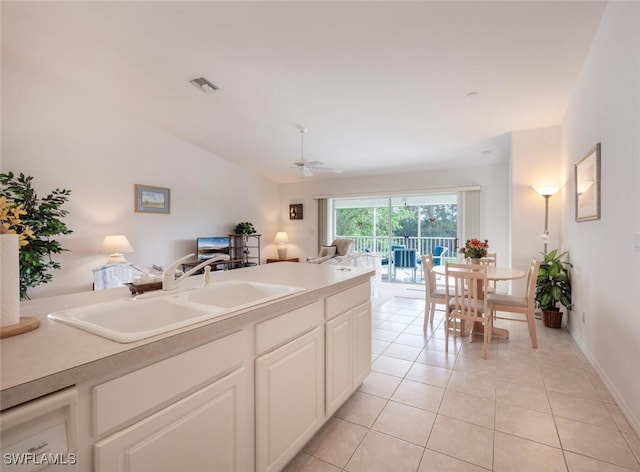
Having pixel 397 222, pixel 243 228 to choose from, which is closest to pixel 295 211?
pixel 243 228

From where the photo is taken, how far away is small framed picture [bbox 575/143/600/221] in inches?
100

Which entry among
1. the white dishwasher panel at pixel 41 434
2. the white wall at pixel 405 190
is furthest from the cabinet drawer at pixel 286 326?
the white wall at pixel 405 190

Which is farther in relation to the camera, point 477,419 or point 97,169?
point 97,169

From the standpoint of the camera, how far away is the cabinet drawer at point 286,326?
135cm

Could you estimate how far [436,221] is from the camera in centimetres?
713

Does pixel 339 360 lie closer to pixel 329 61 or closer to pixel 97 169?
pixel 329 61

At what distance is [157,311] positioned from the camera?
1435mm

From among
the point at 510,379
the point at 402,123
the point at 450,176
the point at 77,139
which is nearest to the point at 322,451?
the point at 510,379

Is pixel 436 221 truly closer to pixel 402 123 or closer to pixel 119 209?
pixel 402 123

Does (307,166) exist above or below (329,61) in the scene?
below

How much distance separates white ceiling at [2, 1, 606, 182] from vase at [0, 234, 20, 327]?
2.47 meters

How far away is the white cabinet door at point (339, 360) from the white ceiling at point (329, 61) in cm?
235

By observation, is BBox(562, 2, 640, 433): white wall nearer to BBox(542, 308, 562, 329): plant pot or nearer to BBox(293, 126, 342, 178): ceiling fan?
BBox(542, 308, 562, 329): plant pot

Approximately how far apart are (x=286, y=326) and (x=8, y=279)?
100 centimetres
